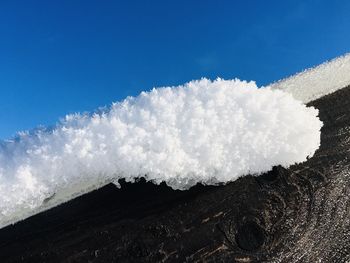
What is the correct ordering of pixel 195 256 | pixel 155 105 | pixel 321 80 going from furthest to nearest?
pixel 321 80, pixel 155 105, pixel 195 256

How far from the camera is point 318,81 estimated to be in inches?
53.2

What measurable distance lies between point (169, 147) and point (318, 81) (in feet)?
1.72

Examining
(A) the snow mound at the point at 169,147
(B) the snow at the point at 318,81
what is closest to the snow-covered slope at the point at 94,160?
(A) the snow mound at the point at 169,147

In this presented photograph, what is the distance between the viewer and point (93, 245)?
43.3 inches

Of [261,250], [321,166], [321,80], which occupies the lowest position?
[261,250]

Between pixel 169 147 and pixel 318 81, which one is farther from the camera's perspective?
pixel 318 81

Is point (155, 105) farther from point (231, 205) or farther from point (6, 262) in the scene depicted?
point (6, 262)

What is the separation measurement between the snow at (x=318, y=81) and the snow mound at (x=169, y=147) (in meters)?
0.14

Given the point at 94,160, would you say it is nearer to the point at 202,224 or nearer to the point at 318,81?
the point at 202,224

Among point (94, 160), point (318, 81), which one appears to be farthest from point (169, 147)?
point (318, 81)

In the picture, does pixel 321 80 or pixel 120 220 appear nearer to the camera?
pixel 120 220

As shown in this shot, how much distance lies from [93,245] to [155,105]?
1.25 feet

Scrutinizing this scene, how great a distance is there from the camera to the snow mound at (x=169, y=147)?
113 centimetres

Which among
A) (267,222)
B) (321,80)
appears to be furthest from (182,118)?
(321,80)
